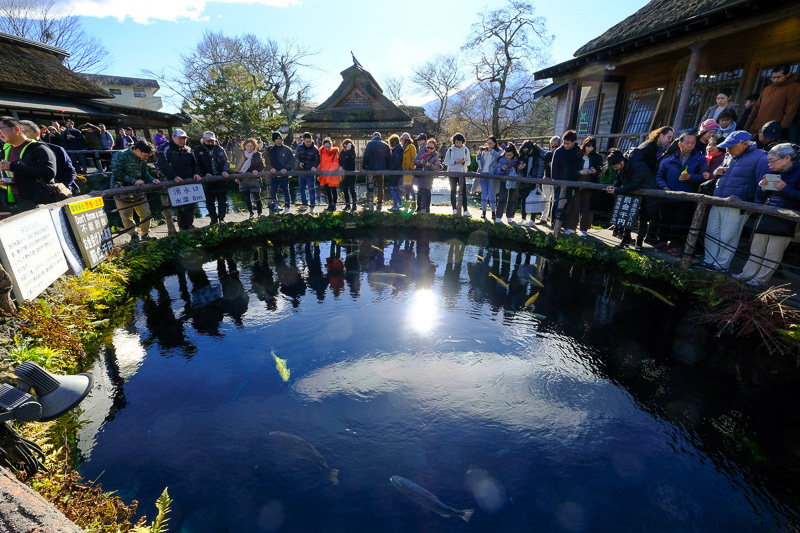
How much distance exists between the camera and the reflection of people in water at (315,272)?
6141 mm

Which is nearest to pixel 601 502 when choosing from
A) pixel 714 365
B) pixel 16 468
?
pixel 714 365

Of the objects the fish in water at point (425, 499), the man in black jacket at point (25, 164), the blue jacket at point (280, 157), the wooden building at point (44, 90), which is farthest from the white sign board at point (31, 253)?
the wooden building at point (44, 90)

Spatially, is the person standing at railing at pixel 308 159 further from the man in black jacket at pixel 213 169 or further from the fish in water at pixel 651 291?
the fish in water at pixel 651 291

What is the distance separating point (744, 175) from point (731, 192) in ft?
0.86

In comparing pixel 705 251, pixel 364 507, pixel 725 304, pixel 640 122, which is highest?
pixel 640 122

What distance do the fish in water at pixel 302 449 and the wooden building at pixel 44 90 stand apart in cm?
1705

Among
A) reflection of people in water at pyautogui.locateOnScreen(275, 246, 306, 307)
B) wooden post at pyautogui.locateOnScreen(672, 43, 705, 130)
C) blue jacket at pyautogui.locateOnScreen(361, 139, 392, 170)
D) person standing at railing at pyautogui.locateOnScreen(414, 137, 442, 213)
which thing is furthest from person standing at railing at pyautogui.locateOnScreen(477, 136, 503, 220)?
reflection of people in water at pyautogui.locateOnScreen(275, 246, 306, 307)

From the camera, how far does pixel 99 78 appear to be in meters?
49.7

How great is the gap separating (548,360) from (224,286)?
16.4 ft

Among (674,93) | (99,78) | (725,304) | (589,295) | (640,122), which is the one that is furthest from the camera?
(99,78)

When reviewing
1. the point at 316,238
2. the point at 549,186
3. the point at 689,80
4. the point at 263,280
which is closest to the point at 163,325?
the point at 263,280

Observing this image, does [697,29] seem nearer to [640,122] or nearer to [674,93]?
[674,93]

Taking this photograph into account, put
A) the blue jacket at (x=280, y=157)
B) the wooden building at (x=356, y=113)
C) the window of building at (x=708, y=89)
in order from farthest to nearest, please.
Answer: the wooden building at (x=356, y=113), the blue jacket at (x=280, y=157), the window of building at (x=708, y=89)

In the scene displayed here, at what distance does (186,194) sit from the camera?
787 centimetres
